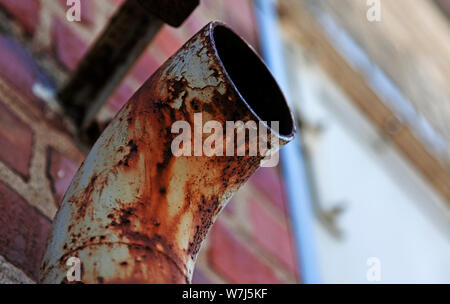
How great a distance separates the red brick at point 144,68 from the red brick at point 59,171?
0.20 metres

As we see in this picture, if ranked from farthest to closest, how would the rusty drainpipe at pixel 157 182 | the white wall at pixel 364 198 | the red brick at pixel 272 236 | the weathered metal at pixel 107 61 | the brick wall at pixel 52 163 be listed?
the white wall at pixel 364 198 < the red brick at pixel 272 236 < the weathered metal at pixel 107 61 < the brick wall at pixel 52 163 < the rusty drainpipe at pixel 157 182

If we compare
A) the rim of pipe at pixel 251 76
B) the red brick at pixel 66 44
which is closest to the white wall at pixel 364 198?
the red brick at pixel 66 44

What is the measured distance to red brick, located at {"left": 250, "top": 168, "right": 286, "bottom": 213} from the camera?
888 mm

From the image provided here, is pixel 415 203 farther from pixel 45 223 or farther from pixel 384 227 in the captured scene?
pixel 45 223

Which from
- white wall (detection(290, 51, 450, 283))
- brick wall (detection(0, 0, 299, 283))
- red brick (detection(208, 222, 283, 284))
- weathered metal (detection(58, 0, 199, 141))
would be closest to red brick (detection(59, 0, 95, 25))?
brick wall (detection(0, 0, 299, 283))

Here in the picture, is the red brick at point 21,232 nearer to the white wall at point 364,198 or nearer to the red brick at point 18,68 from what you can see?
the red brick at point 18,68

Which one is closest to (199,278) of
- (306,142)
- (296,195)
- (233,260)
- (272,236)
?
(233,260)

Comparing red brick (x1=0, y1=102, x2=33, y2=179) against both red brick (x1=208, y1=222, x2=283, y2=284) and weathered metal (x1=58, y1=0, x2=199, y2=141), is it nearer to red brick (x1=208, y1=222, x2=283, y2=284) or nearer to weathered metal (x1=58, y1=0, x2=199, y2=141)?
weathered metal (x1=58, y1=0, x2=199, y2=141)

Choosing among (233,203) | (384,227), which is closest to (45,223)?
(233,203)

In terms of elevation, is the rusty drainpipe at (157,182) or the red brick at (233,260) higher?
the red brick at (233,260)

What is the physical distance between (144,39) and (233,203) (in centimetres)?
27

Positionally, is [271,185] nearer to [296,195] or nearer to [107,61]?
[296,195]

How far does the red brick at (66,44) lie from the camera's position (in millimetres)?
666

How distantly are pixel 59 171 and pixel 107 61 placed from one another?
12 cm
